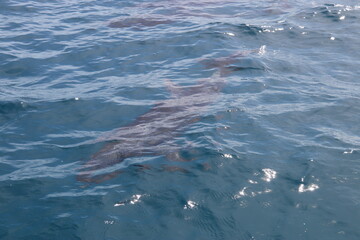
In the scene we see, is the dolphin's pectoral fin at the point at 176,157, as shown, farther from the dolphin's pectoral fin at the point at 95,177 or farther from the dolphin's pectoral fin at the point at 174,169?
the dolphin's pectoral fin at the point at 95,177

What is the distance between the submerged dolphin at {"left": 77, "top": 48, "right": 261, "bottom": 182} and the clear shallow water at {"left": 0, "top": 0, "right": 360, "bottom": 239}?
0.30 feet

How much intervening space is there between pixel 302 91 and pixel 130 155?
3.95 m

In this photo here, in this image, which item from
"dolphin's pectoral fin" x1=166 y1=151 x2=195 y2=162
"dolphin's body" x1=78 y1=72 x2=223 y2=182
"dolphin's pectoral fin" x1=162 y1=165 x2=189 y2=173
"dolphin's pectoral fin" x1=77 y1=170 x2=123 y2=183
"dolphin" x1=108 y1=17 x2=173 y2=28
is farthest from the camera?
"dolphin" x1=108 y1=17 x2=173 y2=28

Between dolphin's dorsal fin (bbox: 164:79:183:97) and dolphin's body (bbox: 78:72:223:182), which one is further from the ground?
dolphin's dorsal fin (bbox: 164:79:183:97)

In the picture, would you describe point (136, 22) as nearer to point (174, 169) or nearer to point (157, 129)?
point (157, 129)

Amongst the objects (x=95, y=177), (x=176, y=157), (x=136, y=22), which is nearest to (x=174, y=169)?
(x=176, y=157)

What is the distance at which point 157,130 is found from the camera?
313 inches

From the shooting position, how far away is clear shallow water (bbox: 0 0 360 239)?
5.97 meters

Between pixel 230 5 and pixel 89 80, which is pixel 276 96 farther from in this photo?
pixel 230 5

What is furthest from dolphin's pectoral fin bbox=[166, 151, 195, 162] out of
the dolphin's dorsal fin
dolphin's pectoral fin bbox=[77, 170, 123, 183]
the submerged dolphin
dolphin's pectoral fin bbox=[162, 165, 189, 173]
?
the dolphin's dorsal fin

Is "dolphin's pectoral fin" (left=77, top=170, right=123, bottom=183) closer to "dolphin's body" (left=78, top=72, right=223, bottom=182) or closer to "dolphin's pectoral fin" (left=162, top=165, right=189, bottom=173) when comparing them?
"dolphin's body" (left=78, top=72, right=223, bottom=182)

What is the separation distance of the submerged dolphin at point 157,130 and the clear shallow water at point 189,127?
0.30 feet

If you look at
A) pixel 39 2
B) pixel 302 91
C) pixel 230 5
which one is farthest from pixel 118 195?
pixel 39 2

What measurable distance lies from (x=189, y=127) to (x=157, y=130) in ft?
1.82
